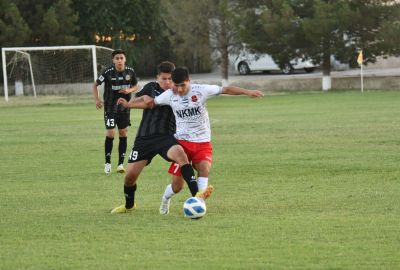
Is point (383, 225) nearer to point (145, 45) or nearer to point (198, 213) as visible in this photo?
point (198, 213)

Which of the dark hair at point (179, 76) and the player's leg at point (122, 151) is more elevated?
the dark hair at point (179, 76)

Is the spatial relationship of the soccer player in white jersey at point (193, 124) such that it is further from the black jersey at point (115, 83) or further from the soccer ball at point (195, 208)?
the black jersey at point (115, 83)

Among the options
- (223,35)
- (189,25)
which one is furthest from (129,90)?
(223,35)

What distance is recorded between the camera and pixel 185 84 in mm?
9914

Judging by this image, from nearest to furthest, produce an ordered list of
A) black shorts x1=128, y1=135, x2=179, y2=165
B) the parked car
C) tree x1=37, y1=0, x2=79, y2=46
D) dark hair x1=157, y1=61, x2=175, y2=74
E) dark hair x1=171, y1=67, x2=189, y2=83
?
1. dark hair x1=171, y1=67, x2=189, y2=83
2. black shorts x1=128, y1=135, x2=179, y2=165
3. dark hair x1=157, y1=61, x2=175, y2=74
4. tree x1=37, y1=0, x2=79, y2=46
5. the parked car

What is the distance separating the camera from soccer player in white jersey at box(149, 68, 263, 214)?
1012cm

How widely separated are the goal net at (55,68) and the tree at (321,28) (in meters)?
7.70

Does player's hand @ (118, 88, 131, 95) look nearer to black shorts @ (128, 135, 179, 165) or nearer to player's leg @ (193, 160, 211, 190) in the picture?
black shorts @ (128, 135, 179, 165)

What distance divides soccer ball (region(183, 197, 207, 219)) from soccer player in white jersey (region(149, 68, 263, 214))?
1.76 ft

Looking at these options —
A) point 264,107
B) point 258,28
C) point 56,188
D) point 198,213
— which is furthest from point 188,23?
Answer: point 198,213

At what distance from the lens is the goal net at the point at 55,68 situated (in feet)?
125

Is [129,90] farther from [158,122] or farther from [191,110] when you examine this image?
[191,110]

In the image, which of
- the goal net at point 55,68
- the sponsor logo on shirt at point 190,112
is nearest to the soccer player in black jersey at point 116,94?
the sponsor logo on shirt at point 190,112

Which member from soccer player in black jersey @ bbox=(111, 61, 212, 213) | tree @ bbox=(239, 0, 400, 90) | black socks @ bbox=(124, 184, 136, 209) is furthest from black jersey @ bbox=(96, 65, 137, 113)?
tree @ bbox=(239, 0, 400, 90)
